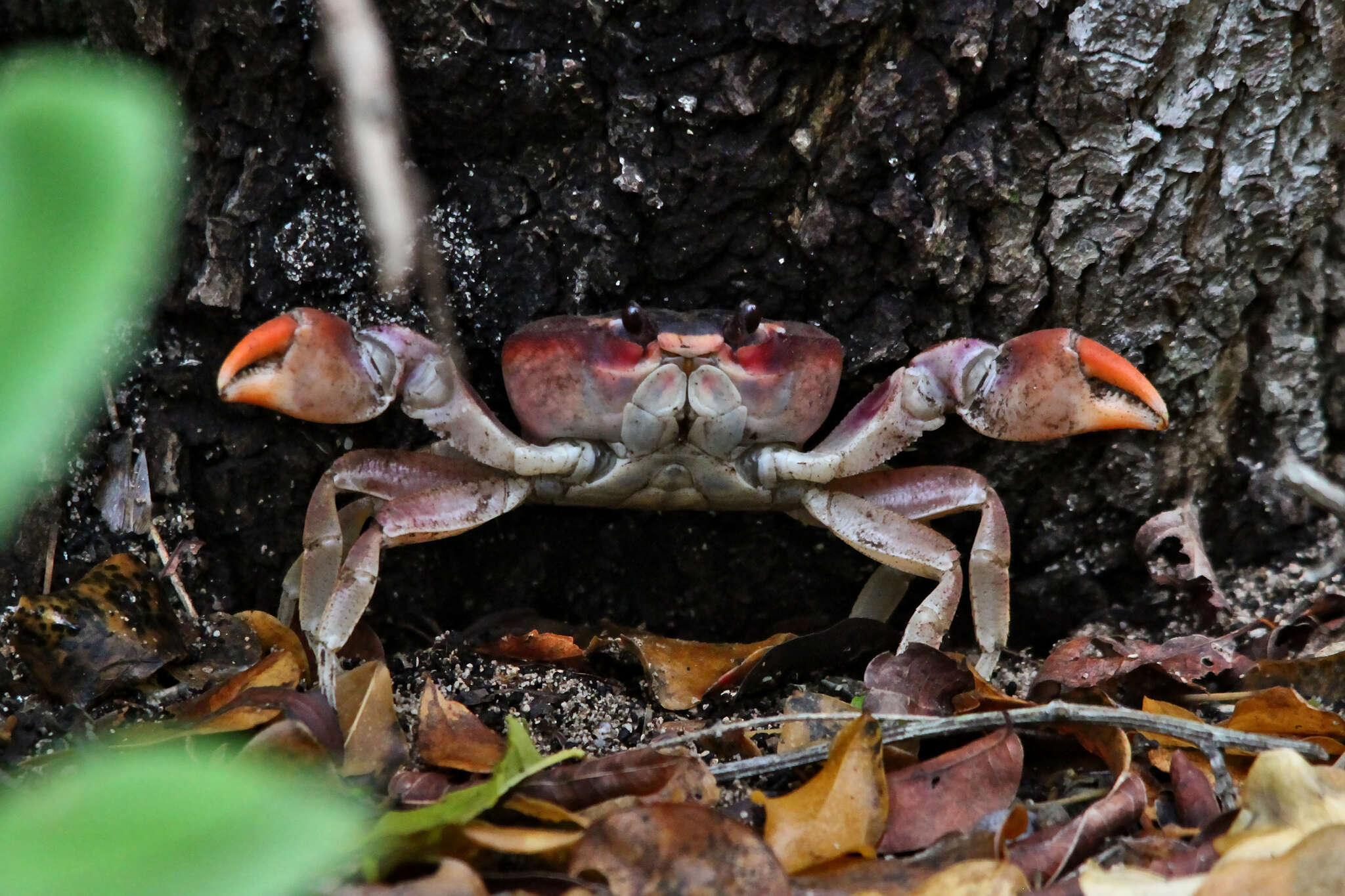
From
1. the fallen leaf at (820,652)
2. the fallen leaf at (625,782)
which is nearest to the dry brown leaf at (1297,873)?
the fallen leaf at (625,782)

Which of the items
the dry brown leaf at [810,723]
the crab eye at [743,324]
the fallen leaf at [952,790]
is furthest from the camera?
the crab eye at [743,324]

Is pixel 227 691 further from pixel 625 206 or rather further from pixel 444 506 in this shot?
pixel 625 206

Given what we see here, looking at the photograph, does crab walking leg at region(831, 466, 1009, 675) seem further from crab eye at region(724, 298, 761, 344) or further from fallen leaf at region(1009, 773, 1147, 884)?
fallen leaf at region(1009, 773, 1147, 884)

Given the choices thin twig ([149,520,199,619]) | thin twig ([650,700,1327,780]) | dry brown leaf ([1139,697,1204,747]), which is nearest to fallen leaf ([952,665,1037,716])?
thin twig ([650,700,1327,780])

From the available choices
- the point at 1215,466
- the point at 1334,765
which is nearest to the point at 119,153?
the point at 1334,765

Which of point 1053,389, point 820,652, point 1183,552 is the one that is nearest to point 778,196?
point 1053,389

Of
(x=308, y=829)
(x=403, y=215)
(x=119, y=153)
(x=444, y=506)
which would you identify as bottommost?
(x=444, y=506)

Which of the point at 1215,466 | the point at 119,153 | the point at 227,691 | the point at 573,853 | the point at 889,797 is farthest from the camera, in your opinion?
the point at 1215,466

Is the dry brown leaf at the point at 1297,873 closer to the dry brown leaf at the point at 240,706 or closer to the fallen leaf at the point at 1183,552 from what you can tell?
the dry brown leaf at the point at 240,706
